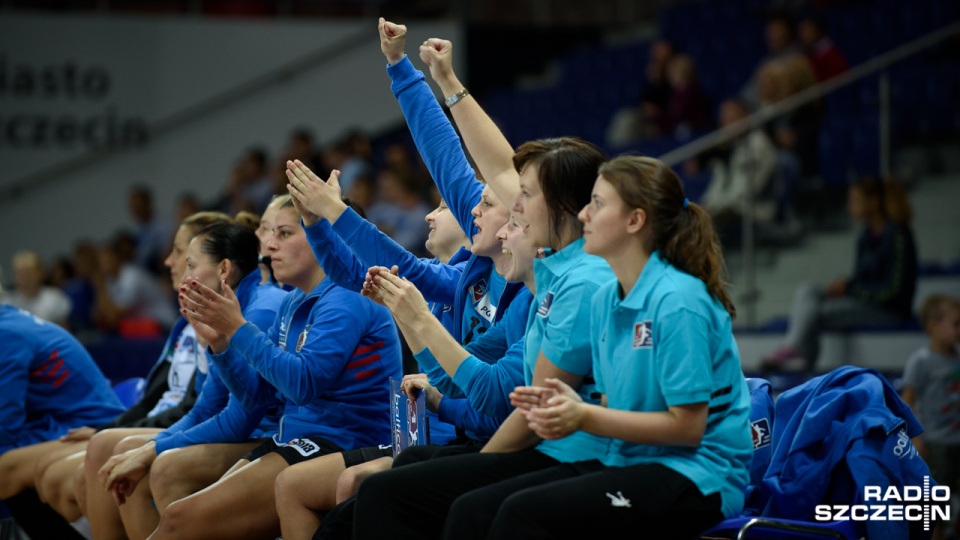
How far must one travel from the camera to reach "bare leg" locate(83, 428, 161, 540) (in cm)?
484

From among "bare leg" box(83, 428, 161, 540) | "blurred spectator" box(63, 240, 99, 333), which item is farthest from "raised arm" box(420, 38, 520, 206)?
"blurred spectator" box(63, 240, 99, 333)

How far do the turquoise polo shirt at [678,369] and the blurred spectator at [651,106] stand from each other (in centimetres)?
800

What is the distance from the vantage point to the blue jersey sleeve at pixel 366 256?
165 inches

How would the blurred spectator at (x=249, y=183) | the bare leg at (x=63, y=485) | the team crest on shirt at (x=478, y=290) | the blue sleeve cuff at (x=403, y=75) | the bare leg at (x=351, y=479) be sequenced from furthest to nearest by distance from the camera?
the blurred spectator at (x=249, y=183)
the bare leg at (x=63, y=485)
the blue sleeve cuff at (x=403, y=75)
the team crest on shirt at (x=478, y=290)
the bare leg at (x=351, y=479)

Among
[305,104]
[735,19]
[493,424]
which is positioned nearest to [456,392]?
[493,424]

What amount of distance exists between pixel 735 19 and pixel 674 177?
9025 mm

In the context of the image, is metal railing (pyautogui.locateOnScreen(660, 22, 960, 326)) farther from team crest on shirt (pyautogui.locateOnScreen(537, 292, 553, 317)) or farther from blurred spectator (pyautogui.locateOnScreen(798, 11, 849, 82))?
team crest on shirt (pyautogui.locateOnScreen(537, 292, 553, 317))

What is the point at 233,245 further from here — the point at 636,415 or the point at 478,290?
the point at 636,415

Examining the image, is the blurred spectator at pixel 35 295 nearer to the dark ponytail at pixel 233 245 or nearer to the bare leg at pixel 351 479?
the dark ponytail at pixel 233 245

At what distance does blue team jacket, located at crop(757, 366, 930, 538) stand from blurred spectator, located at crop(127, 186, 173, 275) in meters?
9.45

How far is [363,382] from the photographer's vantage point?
4.34 meters

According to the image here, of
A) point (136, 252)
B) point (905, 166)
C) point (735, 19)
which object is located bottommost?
point (136, 252)

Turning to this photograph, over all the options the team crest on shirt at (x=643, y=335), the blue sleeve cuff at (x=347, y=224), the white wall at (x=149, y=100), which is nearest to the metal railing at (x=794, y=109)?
the blue sleeve cuff at (x=347, y=224)

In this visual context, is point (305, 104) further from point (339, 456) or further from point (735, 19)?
point (339, 456)
